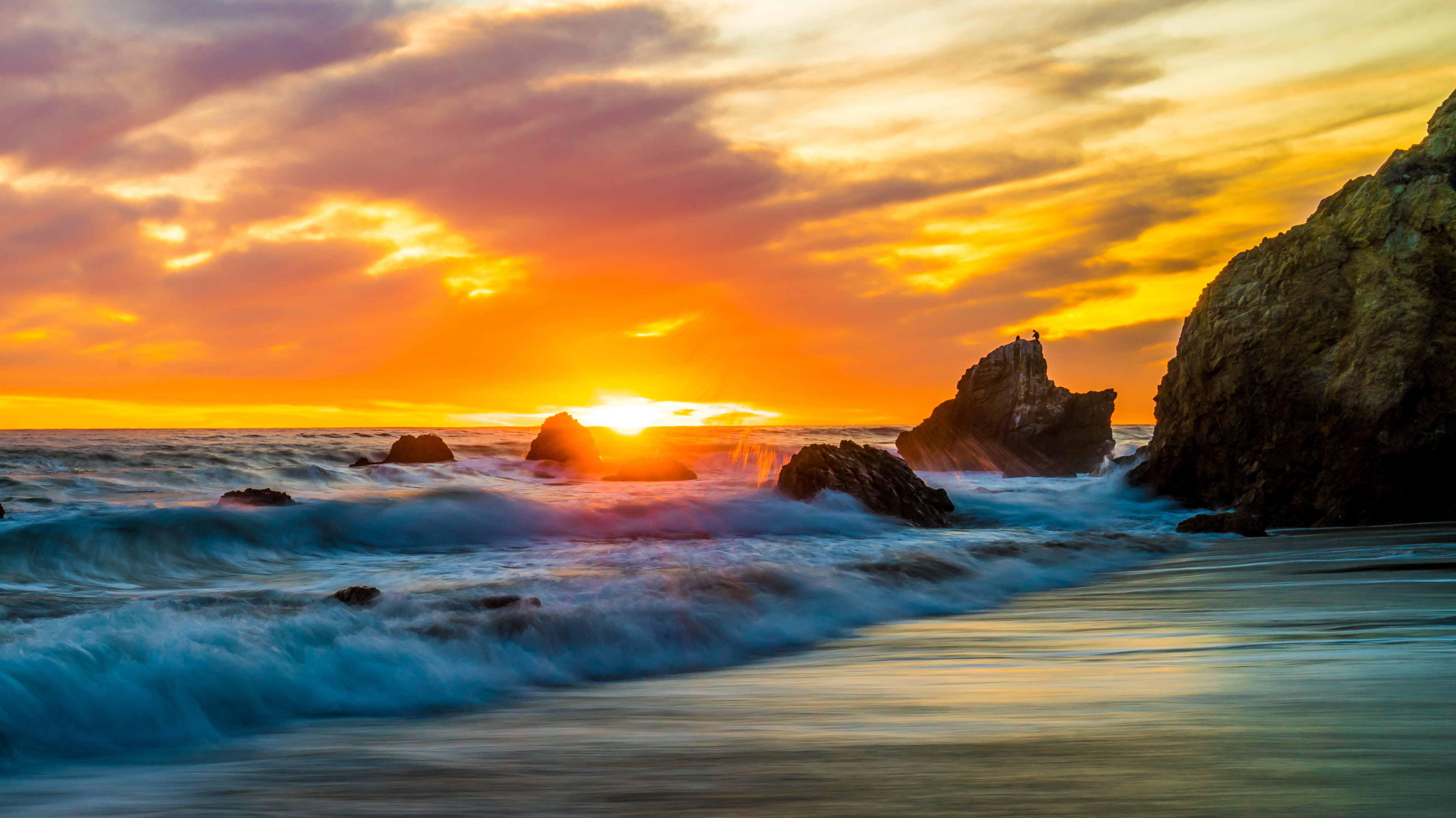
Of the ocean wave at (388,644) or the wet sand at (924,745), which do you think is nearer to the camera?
the wet sand at (924,745)

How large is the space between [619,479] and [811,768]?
24.2m

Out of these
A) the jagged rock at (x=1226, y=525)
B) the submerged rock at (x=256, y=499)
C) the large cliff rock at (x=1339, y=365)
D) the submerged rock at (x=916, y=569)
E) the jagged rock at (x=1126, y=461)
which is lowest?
the submerged rock at (x=916, y=569)

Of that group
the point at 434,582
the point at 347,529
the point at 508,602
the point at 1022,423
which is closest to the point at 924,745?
the point at 508,602

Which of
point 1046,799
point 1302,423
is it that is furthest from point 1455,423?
point 1046,799

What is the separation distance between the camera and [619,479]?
89.5 ft

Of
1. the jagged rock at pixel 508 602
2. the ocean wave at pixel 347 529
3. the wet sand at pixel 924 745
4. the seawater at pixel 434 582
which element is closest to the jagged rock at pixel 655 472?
the seawater at pixel 434 582

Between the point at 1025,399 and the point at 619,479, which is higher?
the point at 1025,399

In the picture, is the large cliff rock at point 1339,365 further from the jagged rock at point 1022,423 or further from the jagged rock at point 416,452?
the jagged rock at point 416,452

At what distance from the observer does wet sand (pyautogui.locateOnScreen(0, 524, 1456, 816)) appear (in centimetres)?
292

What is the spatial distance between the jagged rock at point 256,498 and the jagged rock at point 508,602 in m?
10.4

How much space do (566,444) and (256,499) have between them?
18.4m

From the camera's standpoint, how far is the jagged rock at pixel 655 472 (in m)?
27.5

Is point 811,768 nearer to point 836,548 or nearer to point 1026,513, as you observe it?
point 836,548

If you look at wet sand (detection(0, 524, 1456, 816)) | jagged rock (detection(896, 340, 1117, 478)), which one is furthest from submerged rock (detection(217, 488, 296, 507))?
jagged rock (detection(896, 340, 1117, 478))
